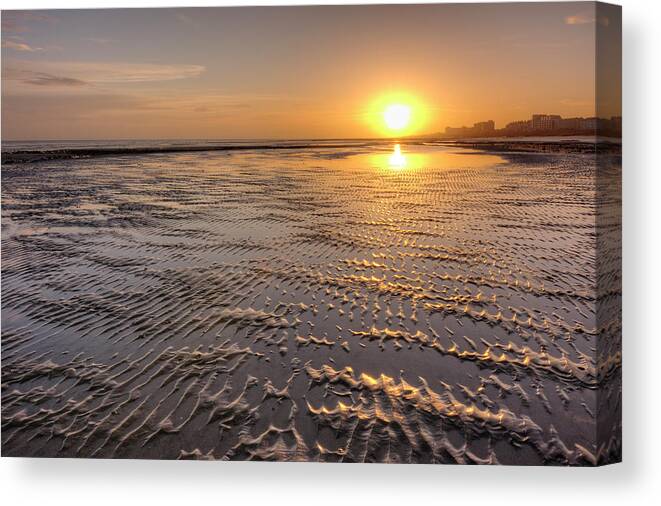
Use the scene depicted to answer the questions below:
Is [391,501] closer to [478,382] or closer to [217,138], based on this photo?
[478,382]

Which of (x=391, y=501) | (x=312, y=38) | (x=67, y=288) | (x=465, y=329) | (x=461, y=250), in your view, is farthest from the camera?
(x=461, y=250)

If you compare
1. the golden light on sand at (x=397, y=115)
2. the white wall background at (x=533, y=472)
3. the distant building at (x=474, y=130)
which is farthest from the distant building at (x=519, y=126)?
the white wall background at (x=533, y=472)

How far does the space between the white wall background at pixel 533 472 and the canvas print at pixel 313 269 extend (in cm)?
23

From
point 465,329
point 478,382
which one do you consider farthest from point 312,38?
point 478,382

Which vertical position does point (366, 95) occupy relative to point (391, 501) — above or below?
above

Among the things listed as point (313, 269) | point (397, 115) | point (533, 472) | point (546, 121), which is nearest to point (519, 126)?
point (546, 121)

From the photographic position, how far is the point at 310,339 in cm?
647

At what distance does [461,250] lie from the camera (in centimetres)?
909

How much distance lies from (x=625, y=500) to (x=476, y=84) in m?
5.48

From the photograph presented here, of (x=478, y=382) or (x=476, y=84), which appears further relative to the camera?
(x=476, y=84)

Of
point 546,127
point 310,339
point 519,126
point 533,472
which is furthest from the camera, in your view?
point 519,126

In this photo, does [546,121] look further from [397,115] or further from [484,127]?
[397,115]

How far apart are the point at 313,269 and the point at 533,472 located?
3965mm

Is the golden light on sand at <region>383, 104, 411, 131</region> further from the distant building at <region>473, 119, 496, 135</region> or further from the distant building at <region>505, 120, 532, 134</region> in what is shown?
the distant building at <region>505, 120, 532, 134</region>
